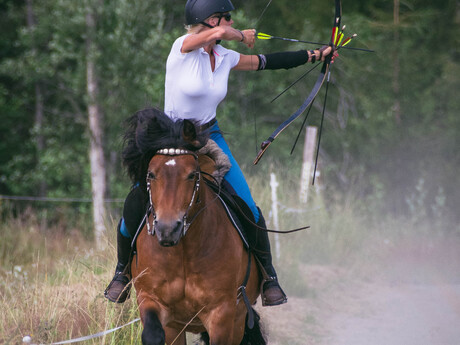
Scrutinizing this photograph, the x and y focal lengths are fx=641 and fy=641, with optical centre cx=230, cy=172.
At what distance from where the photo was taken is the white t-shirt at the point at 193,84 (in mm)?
4359

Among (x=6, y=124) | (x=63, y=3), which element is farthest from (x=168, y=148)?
(x=6, y=124)

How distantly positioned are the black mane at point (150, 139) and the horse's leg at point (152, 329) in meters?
0.84

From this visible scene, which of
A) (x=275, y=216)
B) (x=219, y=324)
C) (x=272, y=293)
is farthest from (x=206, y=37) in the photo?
(x=275, y=216)

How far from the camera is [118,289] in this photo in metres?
4.73

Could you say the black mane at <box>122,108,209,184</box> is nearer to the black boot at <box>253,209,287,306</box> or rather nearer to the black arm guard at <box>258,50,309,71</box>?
the black boot at <box>253,209,287,306</box>

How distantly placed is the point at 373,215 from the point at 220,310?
11038 mm

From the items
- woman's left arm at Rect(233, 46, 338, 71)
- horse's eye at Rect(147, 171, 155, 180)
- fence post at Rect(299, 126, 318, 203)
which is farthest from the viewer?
fence post at Rect(299, 126, 318, 203)

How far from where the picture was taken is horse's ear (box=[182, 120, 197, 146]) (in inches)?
159

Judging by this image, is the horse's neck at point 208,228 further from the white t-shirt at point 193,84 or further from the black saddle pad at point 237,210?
the white t-shirt at point 193,84

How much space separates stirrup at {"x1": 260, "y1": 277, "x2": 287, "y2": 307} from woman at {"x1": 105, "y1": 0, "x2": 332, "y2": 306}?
0.02m

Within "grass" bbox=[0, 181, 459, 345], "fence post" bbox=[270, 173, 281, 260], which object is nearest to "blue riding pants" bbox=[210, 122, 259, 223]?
"grass" bbox=[0, 181, 459, 345]

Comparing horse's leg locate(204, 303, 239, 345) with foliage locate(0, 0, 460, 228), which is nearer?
horse's leg locate(204, 303, 239, 345)

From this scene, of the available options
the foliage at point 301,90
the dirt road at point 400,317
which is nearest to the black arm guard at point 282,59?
the dirt road at point 400,317

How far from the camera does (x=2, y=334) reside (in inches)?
188
